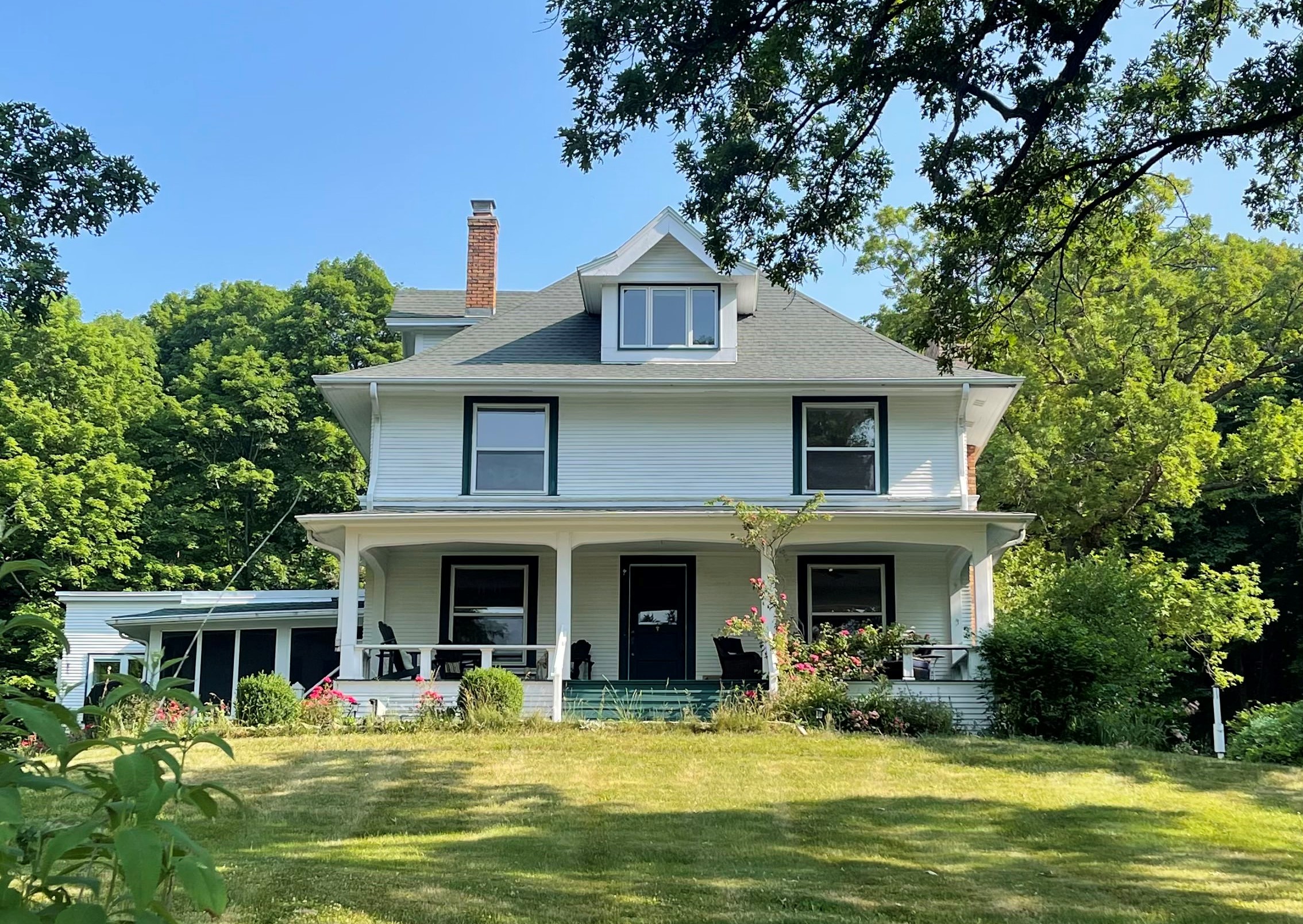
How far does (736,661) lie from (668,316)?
6.20 m

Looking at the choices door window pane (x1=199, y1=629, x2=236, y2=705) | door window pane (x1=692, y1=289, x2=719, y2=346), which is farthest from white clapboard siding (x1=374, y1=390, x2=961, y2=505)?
door window pane (x1=199, y1=629, x2=236, y2=705)

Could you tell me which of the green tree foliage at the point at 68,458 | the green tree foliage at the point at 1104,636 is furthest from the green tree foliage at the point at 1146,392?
the green tree foliage at the point at 68,458

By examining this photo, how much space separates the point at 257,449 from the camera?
126 feet

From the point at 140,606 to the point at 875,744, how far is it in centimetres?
1962

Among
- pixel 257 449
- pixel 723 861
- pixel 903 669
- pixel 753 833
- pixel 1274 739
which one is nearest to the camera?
pixel 723 861

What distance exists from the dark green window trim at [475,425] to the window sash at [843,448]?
4098 millimetres

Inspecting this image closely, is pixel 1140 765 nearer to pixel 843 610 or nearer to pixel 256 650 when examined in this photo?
pixel 843 610

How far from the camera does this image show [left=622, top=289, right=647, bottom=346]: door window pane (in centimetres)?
1906

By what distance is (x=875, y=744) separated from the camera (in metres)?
12.6

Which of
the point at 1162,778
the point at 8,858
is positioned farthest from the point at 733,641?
Answer: the point at 8,858

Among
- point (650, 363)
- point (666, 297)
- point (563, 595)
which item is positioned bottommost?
point (563, 595)

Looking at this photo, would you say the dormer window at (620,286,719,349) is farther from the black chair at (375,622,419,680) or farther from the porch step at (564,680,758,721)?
the black chair at (375,622,419,680)

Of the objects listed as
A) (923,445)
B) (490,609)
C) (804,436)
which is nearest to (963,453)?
(923,445)

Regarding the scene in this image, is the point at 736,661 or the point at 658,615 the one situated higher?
the point at 658,615
